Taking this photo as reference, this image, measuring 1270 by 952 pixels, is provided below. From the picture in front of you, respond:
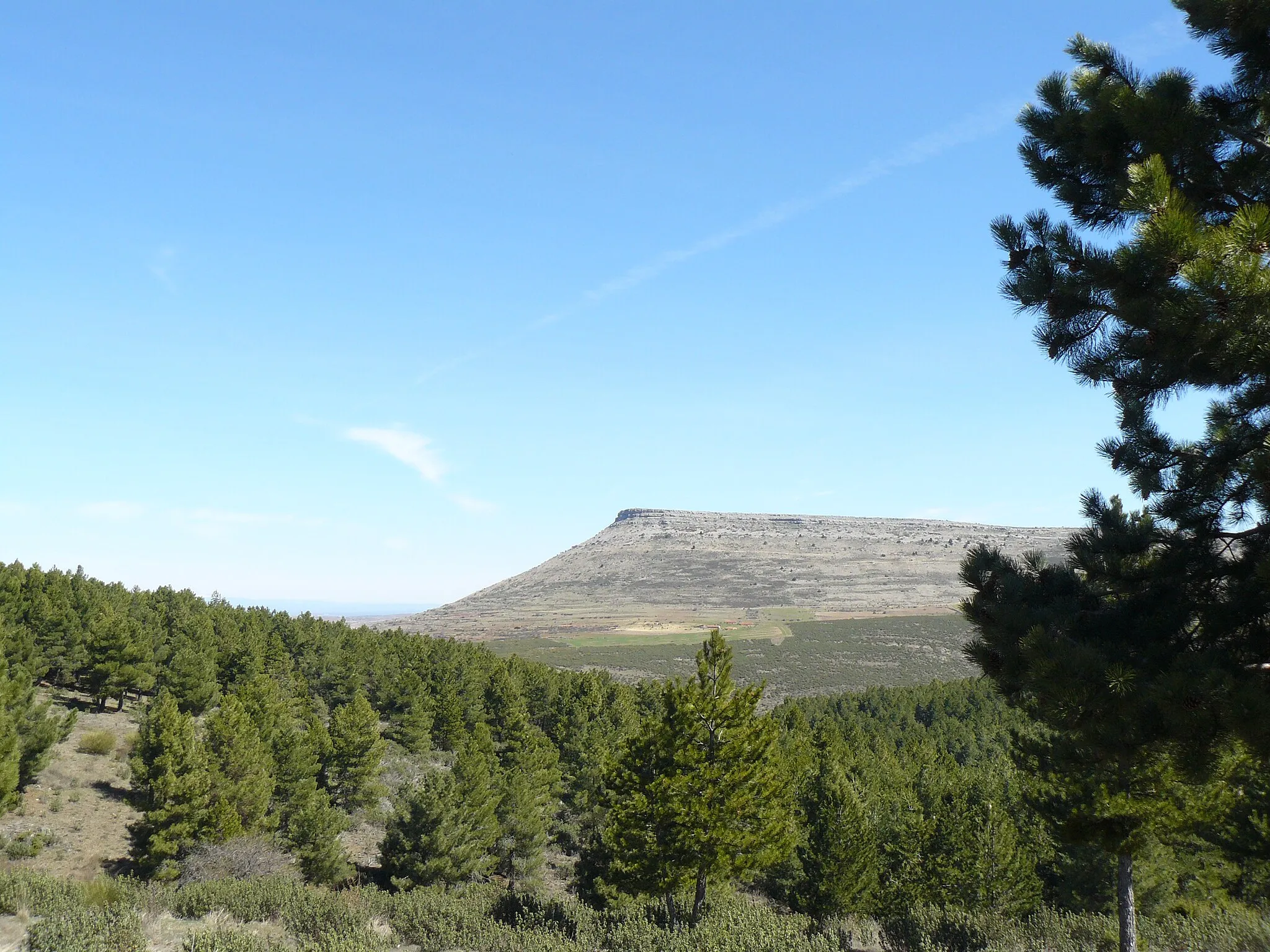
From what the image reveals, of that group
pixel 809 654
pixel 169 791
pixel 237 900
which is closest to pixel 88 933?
pixel 237 900

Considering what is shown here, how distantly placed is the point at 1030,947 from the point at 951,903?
9146 mm

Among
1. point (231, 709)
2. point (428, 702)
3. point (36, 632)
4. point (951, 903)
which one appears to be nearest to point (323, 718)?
point (428, 702)

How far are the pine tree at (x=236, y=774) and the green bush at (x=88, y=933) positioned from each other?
15189mm

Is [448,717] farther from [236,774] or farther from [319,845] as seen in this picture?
[319,845]

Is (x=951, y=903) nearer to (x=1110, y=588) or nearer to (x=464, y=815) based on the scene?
(x=464, y=815)

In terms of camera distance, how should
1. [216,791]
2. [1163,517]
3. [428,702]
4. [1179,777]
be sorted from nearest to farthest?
[1179,777] → [1163,517] → [216,791] → [428,702]

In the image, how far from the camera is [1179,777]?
6375 mm

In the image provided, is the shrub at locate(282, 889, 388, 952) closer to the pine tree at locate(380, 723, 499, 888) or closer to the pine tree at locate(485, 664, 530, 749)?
the pine tree at locate(380, 723, 499, 888)

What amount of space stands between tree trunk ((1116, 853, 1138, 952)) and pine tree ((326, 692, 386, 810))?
108ft

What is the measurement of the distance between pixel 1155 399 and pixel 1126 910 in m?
14.0

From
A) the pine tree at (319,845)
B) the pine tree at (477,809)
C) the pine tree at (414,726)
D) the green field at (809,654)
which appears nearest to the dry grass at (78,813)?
the pine tree at (319,845)

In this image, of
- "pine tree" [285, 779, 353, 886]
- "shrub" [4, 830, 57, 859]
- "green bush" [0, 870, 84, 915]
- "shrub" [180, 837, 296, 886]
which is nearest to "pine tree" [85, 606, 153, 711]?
"shrub" [4, 830, 57, 859]

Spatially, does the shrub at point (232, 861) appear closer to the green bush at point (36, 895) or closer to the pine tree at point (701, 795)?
the green bush at point (36, 895)

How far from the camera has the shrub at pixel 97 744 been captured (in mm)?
37938
